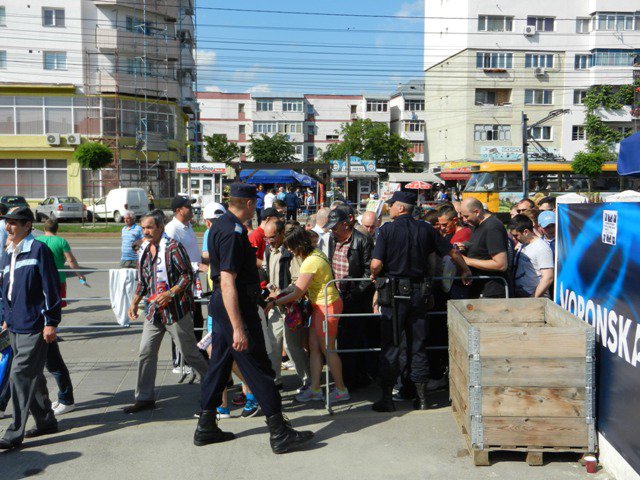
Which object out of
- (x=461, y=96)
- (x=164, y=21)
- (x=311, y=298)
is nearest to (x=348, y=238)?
(x=311, y=298)

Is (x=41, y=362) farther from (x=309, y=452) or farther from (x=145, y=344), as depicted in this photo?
(x=309, y=452)

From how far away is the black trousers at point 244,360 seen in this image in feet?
A: 16.8

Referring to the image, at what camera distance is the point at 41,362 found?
214 inches

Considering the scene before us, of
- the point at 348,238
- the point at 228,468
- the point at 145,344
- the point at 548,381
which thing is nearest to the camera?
the point at 548,381

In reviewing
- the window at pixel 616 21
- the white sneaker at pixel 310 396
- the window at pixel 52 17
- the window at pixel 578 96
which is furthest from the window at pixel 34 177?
the window at pixel 616 21

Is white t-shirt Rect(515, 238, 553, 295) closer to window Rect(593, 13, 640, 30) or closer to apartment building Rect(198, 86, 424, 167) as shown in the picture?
window Rect(593, 13, 640, 30)

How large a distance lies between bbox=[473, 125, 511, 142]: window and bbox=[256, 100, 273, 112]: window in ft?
151

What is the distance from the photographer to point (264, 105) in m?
99.7

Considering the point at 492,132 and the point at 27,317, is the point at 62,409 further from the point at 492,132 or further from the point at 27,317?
the point at 492,132

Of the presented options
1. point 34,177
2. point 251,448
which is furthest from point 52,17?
point 251,448

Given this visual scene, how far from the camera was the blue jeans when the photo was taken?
5.94 metres

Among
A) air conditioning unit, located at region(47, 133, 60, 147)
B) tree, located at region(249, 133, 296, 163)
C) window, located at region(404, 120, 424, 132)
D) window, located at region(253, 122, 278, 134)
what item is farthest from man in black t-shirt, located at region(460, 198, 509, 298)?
window, located at region(253, 122, 278, 134)

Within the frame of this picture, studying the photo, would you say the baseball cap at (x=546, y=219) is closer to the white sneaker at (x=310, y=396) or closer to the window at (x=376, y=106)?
the white sneaker at (x=310, y=396)

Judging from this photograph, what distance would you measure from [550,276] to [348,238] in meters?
2.01
